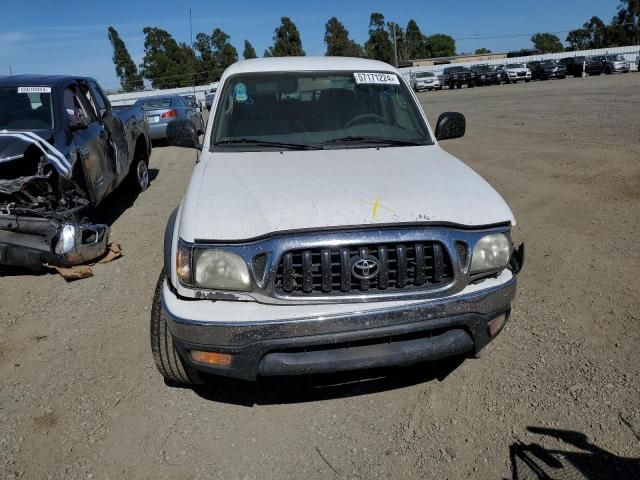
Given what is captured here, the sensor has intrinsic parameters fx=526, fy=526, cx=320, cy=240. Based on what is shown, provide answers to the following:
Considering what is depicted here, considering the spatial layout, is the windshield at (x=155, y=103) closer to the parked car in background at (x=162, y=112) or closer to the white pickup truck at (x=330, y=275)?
the parked car in background at (x=162, y=112)

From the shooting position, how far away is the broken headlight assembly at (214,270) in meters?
2.48

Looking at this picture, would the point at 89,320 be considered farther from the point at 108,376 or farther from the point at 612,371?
the point at 612,371

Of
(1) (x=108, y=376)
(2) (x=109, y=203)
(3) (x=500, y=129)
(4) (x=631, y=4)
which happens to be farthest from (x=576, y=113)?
(4) (x=631, y=4)

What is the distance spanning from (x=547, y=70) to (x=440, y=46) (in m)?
78.5

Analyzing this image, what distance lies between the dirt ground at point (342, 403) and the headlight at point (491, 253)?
0.81m

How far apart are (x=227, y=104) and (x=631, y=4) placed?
309ft

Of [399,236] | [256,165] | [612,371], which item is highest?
[256,165]

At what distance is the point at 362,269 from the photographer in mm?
2471

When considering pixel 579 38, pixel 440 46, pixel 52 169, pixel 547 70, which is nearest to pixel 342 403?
pixel 52 169

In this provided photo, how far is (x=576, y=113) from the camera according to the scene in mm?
15000

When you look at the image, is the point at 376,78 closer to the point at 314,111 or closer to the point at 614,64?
the point at 314,111

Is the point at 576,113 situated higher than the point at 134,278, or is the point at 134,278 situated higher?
the point at 576,113

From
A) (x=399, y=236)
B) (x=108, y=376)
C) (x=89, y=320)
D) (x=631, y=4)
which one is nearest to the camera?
(x=399, y=236)

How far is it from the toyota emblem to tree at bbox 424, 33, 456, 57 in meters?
114
